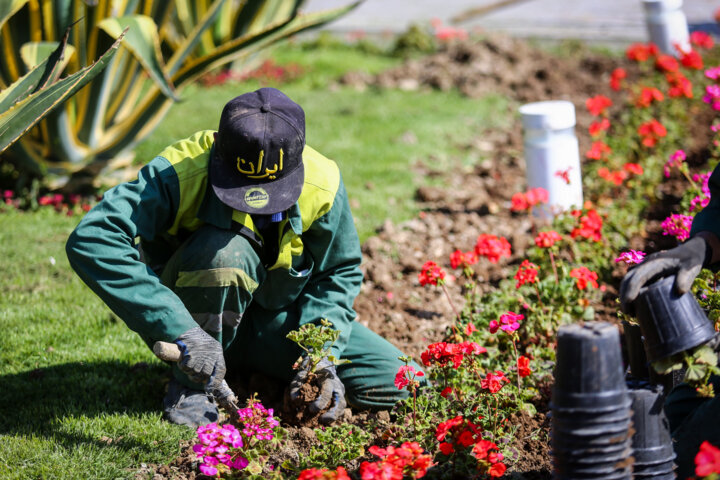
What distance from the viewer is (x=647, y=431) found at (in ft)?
6.86

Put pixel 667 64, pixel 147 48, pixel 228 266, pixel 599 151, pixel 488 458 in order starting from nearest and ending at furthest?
1. pixel 488 458
2. pixel 228 266
3. pixel 147 48
4. pixel 599 151
5. pixel 667 64

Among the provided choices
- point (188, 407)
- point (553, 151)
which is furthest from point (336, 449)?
point (553, 151)

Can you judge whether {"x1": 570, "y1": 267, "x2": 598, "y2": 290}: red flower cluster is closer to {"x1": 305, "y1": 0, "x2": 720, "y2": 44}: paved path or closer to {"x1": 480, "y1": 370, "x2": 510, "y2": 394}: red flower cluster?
{"x1": 480, "y1": 370, "x2": 510, "y2": 394}: red flower cluster

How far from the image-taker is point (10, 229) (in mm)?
4340

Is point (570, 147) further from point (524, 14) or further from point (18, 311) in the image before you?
point (524, 14)

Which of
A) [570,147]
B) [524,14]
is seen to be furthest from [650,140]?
[524,14]

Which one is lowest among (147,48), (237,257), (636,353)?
(636,353)

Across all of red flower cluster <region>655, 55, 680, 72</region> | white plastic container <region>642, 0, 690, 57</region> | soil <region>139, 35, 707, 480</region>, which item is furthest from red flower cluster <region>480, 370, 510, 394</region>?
white plastic container <region>642, 0, 690, 57</region>

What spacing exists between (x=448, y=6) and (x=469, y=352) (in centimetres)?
936

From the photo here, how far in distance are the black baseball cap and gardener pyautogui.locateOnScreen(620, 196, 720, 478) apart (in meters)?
1.10

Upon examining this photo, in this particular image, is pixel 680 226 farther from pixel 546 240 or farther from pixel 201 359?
pixel 201 359

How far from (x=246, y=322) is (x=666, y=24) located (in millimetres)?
5603

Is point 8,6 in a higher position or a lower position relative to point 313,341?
higher

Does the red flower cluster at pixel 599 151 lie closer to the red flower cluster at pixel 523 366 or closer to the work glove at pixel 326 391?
the red flower cluster at pixel 523 366
